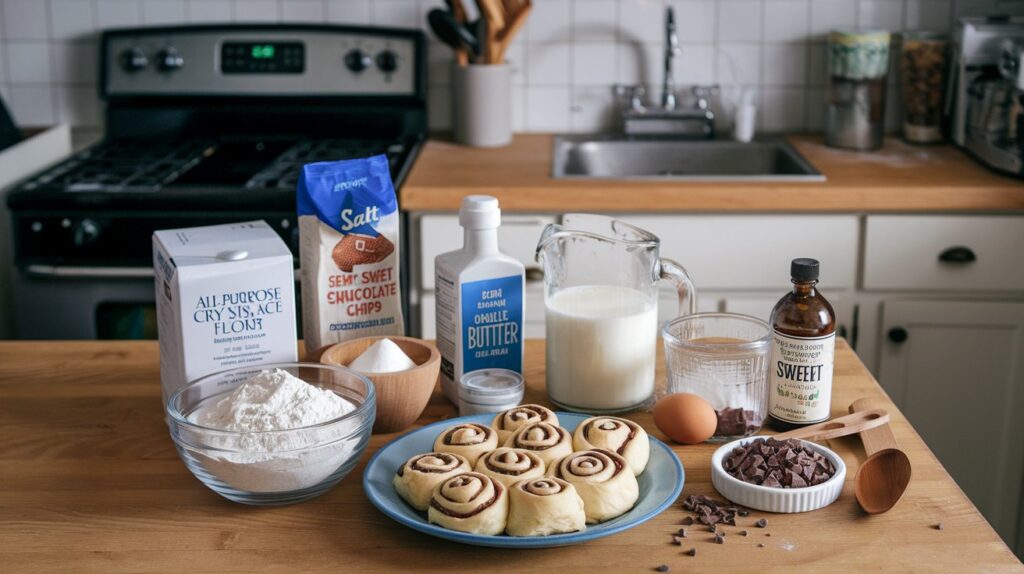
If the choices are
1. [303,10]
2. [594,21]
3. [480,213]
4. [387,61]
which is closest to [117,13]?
[303,10]

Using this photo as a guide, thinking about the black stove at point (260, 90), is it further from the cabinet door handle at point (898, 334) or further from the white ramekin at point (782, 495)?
the white ramekin at point (782, 495)

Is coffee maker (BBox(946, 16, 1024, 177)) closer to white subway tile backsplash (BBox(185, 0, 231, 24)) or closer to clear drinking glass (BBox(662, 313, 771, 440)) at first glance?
clear drinking glass (BBox(662, 313, 771, 440))

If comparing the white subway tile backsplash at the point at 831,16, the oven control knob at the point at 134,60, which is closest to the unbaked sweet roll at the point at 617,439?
the white subway tile backsplash at the point at 831,16

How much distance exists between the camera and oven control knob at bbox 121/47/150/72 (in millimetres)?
2928

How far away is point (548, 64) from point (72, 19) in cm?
124

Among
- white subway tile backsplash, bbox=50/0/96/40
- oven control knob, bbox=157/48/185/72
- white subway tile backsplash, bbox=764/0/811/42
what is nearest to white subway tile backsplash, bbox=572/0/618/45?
white subway tile backsplash, bbox=764/0/811/42

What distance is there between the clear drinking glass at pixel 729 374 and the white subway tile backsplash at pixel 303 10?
1.96 m

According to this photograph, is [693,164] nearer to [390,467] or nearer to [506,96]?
[506,96]

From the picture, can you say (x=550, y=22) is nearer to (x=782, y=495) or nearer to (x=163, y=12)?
(x=163, y=12)

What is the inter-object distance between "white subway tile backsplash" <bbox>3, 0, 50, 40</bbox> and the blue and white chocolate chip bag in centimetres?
202

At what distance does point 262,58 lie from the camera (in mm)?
2938

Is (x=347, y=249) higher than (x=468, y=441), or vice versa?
(x=347, y=249)

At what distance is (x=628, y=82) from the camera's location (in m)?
2.99

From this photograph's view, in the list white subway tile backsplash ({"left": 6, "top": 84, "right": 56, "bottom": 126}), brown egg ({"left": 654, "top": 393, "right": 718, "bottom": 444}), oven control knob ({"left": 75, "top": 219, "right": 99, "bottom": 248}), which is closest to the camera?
brown egg ({"left": 654, "top": 393, "right": 718, "bottom": 444})
